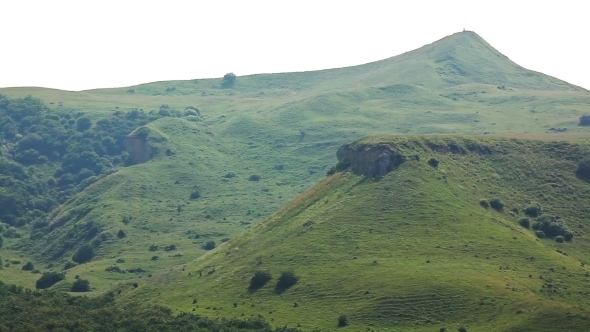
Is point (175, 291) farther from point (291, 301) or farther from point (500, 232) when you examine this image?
point (500, 232)

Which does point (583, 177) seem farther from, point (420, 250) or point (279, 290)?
point (279, 290)

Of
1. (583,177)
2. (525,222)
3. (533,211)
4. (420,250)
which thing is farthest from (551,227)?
(420,250)

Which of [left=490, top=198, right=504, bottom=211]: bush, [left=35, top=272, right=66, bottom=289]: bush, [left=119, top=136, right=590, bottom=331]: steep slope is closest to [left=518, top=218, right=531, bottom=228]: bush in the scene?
[left=119, top=136, right=590, bottom=331]: steep slope

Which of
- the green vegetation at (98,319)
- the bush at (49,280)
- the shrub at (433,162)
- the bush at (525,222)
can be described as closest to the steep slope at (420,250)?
the shrub at (433,162)

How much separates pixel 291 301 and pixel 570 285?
3863 cm

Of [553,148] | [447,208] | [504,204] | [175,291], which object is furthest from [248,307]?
[553,148]

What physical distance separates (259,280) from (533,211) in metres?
50.9

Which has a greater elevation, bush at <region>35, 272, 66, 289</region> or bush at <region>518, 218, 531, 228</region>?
bush at <region>518, 218, 531, 228</region>

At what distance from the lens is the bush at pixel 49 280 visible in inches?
7244

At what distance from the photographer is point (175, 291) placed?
148875mm

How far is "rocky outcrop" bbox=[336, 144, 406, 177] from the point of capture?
170250 millimetres

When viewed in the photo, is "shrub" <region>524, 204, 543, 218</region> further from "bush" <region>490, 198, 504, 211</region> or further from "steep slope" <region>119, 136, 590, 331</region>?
"bush" <region>490, 198, 504, 211</region>

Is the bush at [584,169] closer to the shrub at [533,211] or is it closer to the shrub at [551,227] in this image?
the shrub at [533,211]

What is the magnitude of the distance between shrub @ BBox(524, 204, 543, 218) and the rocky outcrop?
2425 centimetres
